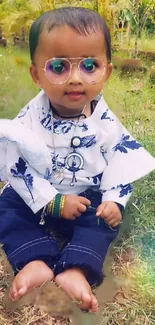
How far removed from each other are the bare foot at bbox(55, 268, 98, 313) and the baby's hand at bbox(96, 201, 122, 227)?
24cm

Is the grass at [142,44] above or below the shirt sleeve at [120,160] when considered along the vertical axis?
below

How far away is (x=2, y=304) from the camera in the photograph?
69.9 inches

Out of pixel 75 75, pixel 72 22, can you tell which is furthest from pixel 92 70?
pixel 72 22

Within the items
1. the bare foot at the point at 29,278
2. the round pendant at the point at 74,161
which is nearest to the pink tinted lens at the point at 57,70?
the round pendant at the point at 74,161

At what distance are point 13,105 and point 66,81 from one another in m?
1.42

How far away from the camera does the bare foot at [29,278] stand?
1.74 meters

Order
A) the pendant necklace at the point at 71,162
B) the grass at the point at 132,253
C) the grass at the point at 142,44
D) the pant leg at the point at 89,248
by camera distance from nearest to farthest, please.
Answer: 1. the grass at the point at 132,253
2. the pant leg at the point at 89,248
3. the pendant necklace at the point at 71,162
4. the grass at the point at 142,44

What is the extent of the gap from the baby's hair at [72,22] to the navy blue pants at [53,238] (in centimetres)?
58

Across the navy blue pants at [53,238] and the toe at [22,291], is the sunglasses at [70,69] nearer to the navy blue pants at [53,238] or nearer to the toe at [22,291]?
the navy blue pants at [53,238]

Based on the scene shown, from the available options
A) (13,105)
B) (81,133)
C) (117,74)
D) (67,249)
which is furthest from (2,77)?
(67,249)

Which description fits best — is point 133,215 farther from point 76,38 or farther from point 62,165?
point 76,38

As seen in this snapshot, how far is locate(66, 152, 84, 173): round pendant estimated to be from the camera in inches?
81.4

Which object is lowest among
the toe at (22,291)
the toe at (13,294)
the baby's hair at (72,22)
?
the toe at (13,294)

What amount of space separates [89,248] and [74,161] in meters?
0.35
